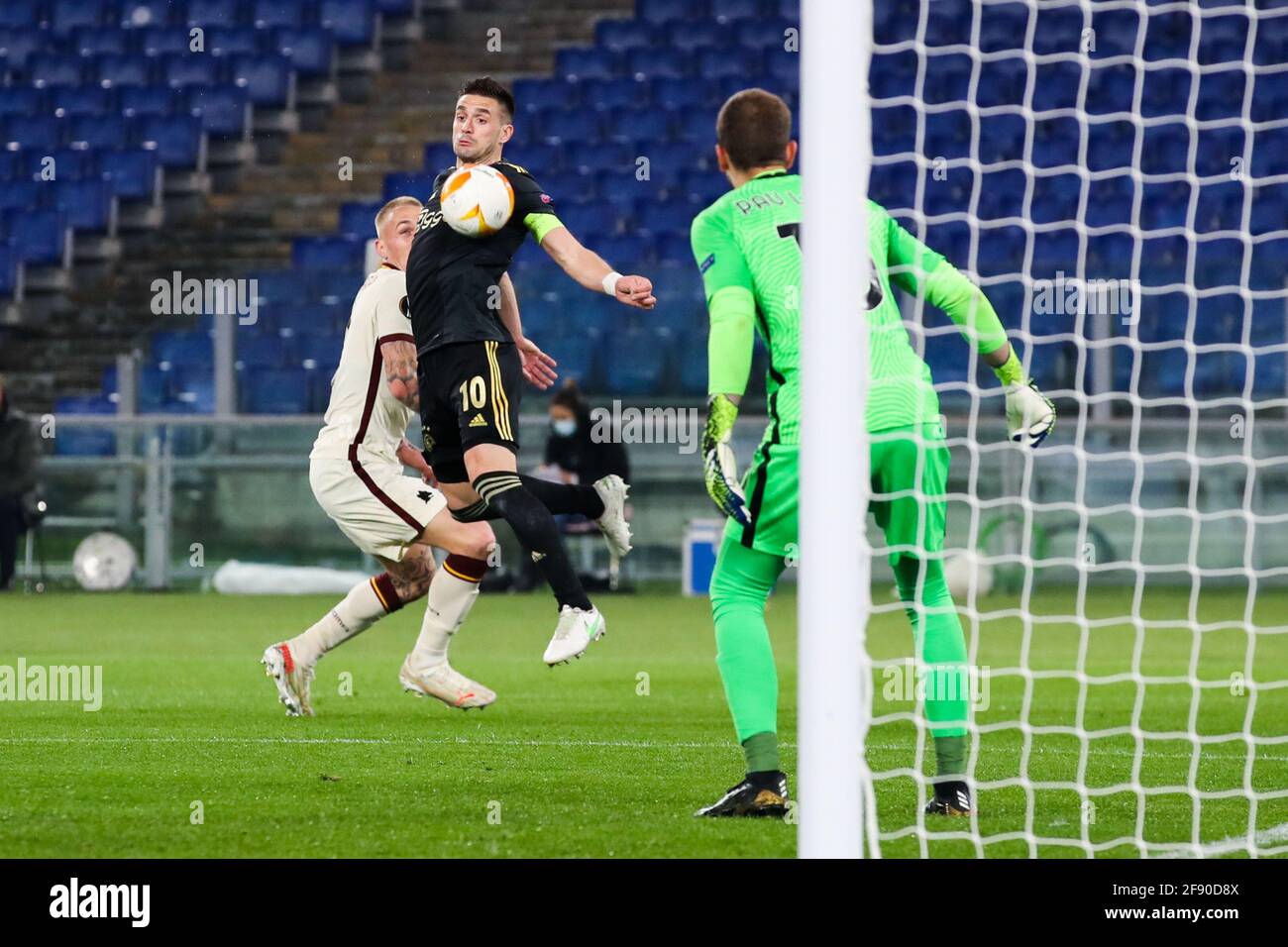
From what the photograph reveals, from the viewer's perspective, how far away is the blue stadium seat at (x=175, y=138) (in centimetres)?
1798

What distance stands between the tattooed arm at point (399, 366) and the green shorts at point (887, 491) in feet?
8.33

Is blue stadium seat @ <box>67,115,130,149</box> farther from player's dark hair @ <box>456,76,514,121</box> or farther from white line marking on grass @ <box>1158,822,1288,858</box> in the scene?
white line marking on grass @ <box>1158,822,1288,858</box>

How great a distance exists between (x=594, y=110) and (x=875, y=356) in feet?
45.8

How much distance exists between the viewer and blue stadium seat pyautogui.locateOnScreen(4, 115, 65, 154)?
18203 mm

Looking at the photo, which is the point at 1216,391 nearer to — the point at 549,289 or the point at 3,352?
the point at 549,289

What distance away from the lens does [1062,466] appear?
47.9 feet

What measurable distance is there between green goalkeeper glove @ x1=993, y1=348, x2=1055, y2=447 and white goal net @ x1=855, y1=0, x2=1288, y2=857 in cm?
92

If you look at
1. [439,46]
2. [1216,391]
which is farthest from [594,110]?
[1216,391]

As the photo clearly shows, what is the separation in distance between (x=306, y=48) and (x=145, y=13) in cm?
187

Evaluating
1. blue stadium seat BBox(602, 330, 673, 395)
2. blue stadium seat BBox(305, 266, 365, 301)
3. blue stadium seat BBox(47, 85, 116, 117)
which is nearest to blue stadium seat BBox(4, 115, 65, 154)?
blue stadium seat BBox(47, 85, 116, 117)

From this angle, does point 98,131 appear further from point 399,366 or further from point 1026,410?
point 1026,410

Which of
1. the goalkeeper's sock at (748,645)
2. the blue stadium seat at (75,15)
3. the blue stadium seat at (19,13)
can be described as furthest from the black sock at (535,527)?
the blue stadium seat at (19,13)

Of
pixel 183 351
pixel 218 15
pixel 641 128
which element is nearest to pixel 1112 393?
pixel 183 351

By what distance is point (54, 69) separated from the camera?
18781mm
